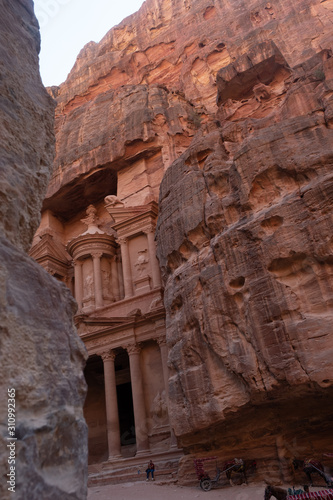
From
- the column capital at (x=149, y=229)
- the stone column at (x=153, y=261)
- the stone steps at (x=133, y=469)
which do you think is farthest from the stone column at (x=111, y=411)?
the column capital at (x=149, y=229)

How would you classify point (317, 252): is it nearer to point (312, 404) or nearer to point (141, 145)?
point (312, 404)

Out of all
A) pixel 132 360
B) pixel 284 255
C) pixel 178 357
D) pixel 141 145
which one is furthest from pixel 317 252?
pixel 141 145

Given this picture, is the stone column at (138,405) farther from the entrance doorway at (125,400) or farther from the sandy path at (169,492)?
the sandy path at (169,492)

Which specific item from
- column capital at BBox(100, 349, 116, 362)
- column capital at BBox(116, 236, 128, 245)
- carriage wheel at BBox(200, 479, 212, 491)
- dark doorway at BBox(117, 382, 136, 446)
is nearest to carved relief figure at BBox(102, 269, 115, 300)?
column capital at BBox(116, 236, 128, 245)

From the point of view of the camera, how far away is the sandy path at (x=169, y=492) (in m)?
10.4

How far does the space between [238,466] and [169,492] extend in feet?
7.04

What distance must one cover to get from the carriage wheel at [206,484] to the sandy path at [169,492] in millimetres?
115

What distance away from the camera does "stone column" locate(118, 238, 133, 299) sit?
23733 mm

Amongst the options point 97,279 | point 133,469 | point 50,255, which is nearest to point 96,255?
point 97,279

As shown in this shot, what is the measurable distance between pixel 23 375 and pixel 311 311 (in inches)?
374

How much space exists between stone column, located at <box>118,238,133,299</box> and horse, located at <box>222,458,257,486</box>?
42.3ft

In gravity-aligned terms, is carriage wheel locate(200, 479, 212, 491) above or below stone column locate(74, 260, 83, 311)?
below


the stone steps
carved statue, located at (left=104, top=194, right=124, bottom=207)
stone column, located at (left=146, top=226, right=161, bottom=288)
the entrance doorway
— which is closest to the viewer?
the stone steps

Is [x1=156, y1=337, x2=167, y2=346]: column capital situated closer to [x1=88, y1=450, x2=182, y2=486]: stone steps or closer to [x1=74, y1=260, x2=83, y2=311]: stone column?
[x1=88, y1=450, x2=182, y2=486]: stone steps
